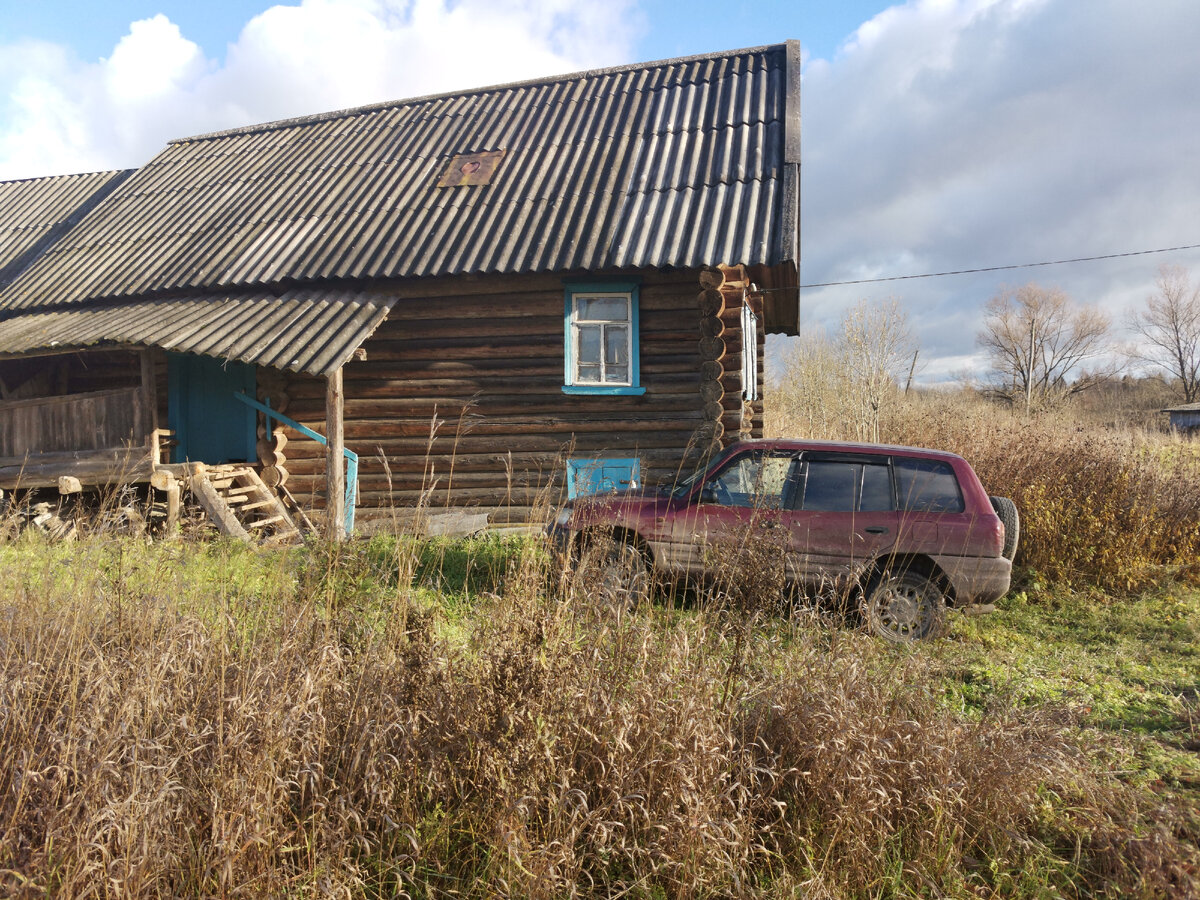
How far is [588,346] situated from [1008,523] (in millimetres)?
5897

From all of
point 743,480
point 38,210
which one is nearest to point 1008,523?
point 743,480

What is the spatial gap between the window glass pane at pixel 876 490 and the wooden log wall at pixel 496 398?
3457mm

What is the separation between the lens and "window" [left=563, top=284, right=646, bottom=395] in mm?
10219

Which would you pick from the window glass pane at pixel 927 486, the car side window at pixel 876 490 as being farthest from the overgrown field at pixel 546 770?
the car side window at pixel 876 490

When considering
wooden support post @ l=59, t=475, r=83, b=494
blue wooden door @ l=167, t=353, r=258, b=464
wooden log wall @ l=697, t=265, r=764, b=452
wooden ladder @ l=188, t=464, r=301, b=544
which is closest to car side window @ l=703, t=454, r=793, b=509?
wooden log wall @ l=697, t=265, r=764, b=452

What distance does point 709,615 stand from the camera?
424cm

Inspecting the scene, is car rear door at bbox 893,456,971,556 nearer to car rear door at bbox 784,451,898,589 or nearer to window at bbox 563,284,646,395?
car rear door at bbox 784,451,898,589

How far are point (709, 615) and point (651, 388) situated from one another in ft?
20.3

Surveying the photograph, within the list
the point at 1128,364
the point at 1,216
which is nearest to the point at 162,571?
the point at 1,216

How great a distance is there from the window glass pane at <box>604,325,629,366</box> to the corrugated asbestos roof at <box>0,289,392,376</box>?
10.2 ft

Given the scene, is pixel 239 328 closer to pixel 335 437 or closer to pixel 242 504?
pixel 335 437

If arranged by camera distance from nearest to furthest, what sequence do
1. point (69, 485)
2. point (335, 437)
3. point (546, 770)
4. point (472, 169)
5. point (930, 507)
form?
point (546, 770) → point (930, 507) → point (335, 437) → point (69, 485) → point (472, 169)

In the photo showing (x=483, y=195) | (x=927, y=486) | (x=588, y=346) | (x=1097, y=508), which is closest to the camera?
(x=927, y=486)

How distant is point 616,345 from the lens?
33.9ft
